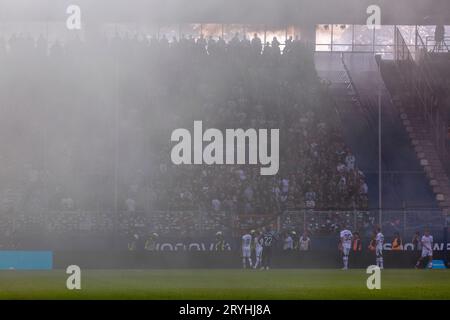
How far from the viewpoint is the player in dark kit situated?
23.0 m

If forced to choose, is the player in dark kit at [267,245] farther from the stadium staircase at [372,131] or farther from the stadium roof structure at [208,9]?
the stadium roof structure at [208,9]

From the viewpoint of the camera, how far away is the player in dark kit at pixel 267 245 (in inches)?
906

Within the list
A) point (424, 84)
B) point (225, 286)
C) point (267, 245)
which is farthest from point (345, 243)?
point (225, 286)

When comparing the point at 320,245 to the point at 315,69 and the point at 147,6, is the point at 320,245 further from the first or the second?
the point at 147,6

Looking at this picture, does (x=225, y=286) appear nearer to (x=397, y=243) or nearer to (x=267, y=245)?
(x=267, y=245)

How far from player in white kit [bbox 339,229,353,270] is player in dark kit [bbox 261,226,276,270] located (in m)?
1.62

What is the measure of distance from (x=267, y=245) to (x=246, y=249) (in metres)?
0.50

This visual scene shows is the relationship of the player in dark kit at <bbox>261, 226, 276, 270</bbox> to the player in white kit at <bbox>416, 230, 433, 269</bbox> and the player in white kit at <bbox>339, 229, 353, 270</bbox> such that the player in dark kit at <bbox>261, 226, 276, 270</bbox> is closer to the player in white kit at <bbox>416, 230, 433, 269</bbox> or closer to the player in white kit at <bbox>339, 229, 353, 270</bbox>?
the player in white kit at <bbox>339, 229, 353, 270</bbox>

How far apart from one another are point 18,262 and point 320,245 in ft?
23.5

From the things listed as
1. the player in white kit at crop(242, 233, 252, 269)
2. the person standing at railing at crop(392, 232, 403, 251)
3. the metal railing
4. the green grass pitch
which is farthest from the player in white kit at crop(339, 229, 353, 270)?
the metal railing

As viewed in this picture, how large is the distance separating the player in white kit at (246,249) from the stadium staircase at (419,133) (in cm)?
455

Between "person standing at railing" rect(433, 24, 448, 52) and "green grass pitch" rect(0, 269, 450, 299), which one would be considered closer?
"green grass pitch" rect(0, 269, 450, 299)

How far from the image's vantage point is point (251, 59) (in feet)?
77.1

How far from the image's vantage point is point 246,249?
76.3 ft
